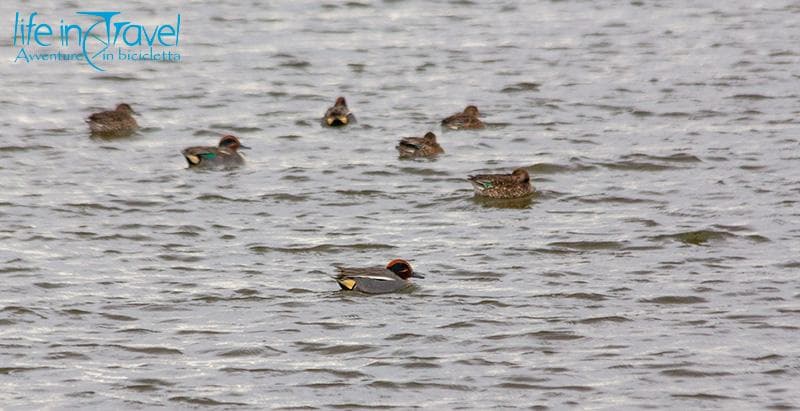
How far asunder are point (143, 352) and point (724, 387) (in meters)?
3.89

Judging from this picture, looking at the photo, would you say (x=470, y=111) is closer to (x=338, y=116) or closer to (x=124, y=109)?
(x=338, y=116)

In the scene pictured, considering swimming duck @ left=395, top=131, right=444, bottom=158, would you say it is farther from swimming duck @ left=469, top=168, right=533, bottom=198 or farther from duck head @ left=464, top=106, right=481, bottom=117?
swimming duck @ left=469, top=168, right=533, bottom=198

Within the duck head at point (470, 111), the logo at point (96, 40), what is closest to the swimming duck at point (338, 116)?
the duck head at point (470, 111)

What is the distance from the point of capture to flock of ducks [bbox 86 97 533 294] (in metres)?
13.4

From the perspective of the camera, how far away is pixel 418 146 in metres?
18.5

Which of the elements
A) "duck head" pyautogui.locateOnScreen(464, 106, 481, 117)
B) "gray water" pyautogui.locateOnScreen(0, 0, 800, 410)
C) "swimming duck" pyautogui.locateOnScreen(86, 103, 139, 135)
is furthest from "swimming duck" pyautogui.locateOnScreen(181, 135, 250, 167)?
"duck head" pyautogui.locateOnScreen(464, 106, 481, 117)

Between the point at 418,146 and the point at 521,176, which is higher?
the point at 418,146

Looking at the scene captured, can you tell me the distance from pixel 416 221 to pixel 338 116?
4.22 meters

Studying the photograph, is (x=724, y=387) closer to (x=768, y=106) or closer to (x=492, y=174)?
(x=492, y=174)

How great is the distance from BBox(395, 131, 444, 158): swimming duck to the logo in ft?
24.9

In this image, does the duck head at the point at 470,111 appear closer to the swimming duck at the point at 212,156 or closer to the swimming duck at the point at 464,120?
the swimming duck at the point at 464,120

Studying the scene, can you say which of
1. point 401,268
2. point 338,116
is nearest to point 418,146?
point 338,116

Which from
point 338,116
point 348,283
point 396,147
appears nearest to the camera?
point 348,283

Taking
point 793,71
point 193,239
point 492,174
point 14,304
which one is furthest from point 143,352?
point 793,71
